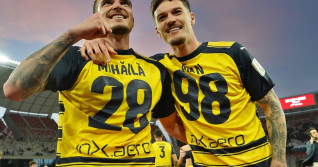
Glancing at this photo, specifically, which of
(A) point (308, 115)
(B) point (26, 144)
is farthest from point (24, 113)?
(A) point (308, 115)

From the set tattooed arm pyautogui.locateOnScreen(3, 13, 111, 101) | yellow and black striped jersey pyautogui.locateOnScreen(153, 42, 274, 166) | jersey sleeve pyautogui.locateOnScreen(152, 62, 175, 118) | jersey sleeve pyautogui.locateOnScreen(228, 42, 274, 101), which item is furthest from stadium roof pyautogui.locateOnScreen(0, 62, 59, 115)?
tattooed arm pyautogui.locateOnScreen(3, 13, 111, 101)

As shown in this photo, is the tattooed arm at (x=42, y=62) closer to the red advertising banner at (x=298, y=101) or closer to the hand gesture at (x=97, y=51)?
the hand gesture at (x=97, y=51)

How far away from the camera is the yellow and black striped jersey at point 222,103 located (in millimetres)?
2293

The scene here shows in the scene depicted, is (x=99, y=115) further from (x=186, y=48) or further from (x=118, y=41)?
(x=186, y=48)

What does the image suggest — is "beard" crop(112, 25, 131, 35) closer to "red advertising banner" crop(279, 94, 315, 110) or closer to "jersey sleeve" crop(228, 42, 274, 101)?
"jersey sleeve" crop(228, 42, 274, 101)

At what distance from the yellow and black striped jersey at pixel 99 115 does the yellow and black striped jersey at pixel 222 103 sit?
469 mm

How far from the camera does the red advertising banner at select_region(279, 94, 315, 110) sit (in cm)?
2741

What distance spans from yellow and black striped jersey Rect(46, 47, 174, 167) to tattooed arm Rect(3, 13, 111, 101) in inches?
7.0

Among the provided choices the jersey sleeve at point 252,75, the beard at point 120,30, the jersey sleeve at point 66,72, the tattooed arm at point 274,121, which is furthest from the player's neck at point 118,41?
the tattooed arm at point 274,121

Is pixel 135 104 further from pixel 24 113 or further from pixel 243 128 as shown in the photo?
pixel 24 113

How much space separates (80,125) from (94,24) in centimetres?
74

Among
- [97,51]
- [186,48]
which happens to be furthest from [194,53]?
[97,51]

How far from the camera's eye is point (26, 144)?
2639cm

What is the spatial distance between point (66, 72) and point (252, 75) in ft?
5.16
